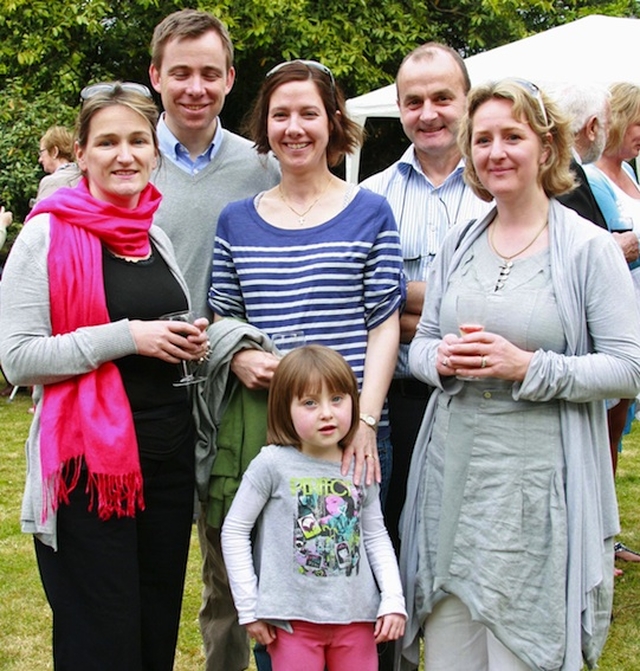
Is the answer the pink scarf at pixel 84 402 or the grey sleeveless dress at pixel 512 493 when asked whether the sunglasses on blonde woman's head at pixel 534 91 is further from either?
the pink scarf at pixel 84 402

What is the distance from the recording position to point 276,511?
2850 millimetres

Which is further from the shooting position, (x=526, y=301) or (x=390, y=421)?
(x=390, y=421)

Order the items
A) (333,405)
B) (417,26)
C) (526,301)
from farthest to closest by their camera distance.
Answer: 1. (417,26)
2. (333,405)
3. (526,301)

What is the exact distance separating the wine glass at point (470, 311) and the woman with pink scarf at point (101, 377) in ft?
2.50

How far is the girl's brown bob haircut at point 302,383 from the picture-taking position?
279 cm

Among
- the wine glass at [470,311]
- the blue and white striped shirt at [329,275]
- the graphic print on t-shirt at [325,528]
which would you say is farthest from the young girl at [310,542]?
the wine glass at [470,311]

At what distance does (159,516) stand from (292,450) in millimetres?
468

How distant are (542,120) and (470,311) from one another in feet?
1.89

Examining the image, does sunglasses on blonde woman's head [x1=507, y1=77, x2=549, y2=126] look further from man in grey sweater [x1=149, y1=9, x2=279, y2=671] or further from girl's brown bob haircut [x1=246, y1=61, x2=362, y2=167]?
man in grey sweater [x1=149, y1=9, x2=279, y2=671]

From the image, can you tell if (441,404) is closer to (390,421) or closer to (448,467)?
(448,467)

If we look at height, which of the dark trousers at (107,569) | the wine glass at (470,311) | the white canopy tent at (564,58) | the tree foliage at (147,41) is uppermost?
the tree foliage at (147,41)

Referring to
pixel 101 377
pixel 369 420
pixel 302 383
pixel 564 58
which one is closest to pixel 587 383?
pixel 369 420

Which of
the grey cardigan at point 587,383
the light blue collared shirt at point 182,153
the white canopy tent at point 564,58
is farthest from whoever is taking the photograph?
the white canopy tent at point 564,58

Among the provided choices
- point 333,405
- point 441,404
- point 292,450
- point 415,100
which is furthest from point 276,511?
point 415,100
